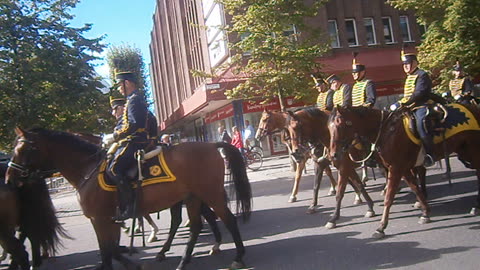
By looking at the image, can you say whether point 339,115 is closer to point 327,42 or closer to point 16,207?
point 16,207

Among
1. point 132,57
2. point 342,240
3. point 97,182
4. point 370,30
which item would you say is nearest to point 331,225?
point 342,240

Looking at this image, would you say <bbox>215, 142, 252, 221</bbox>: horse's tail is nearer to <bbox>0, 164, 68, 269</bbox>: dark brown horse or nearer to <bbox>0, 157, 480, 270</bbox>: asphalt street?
<bbox>0, 157, 480, 270</bbox>: asphalt street

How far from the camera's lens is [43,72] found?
43.9ft

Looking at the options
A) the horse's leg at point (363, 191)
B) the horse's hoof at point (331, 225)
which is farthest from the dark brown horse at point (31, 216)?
the horse's leg at point (363, 191)

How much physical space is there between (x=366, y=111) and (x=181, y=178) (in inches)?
119

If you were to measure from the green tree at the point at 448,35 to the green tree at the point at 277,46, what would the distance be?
5983 mm

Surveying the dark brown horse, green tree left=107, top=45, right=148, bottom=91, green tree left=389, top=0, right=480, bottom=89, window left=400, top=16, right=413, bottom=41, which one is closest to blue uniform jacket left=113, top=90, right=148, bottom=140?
the dark brown horse

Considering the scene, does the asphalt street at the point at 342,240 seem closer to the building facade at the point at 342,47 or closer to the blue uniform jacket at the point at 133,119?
the blue uniform jacket at the point at 133,119

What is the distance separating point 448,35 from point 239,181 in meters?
15.7

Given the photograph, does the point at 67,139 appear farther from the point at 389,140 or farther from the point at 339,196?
the point at 389,140

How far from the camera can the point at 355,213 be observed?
7059mm

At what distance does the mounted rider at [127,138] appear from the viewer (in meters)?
Answer: 4.91

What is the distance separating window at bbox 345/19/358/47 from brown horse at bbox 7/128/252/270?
67.8 feet

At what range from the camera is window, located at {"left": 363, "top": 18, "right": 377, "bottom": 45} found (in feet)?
79.4
